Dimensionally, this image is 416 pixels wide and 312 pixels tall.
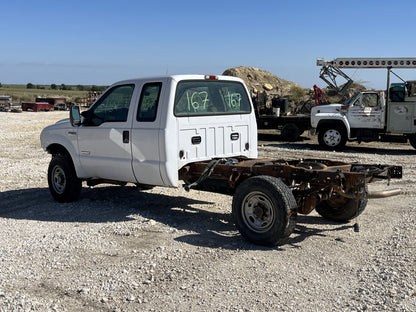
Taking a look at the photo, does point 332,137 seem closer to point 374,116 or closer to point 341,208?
point 374,116

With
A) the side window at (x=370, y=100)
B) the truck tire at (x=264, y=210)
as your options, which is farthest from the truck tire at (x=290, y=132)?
the truck tire at (x=264, y=210)

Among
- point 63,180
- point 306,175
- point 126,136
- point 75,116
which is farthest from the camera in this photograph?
point 63,180

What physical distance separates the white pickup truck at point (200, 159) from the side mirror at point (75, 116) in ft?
0.05

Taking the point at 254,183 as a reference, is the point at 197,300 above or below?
Result: below

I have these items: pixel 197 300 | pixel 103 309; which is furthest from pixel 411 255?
pixel 103 309

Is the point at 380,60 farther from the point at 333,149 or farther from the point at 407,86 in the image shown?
the point at 333,149

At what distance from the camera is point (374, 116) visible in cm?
1650

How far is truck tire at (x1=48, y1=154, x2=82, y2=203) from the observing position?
8500mm

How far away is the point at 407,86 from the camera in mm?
16078

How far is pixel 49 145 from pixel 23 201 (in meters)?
1.16

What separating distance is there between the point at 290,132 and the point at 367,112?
3.88 meters

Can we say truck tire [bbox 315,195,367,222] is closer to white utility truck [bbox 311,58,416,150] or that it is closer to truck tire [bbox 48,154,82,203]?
truck tire [bbox 48,154,82,203]

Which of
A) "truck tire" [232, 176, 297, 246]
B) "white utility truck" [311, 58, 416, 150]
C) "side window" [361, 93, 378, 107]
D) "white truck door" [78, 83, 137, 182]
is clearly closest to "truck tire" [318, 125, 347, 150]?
"white utility truck" [311, 58, 416, 150]

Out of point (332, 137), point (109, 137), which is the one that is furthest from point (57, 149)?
point (332, 137)
